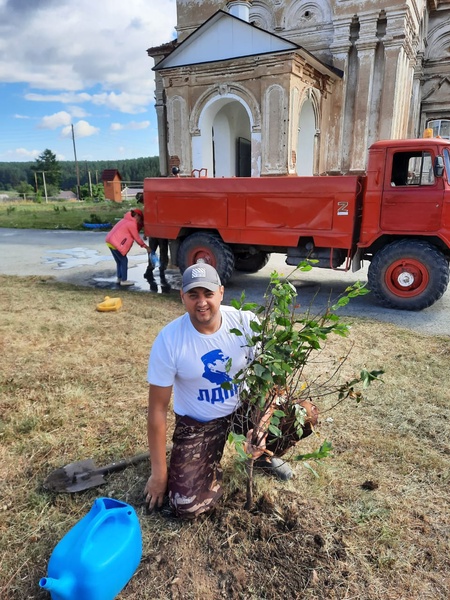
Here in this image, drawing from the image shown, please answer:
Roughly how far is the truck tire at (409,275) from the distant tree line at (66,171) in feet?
237

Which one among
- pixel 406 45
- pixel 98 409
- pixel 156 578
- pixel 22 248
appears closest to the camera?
pixel 156 578

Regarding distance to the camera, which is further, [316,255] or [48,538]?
[316,255]

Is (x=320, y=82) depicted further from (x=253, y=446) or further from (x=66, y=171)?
(x=66, y=171)

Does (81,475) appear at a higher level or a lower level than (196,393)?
lower

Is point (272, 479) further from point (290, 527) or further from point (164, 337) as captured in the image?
point (164, 337)

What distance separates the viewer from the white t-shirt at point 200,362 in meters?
2.23

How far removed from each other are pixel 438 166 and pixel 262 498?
203 inches

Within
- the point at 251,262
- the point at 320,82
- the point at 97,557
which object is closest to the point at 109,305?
the point at 251,262

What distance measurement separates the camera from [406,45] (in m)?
14.6

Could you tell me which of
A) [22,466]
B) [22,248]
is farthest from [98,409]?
[22,248]

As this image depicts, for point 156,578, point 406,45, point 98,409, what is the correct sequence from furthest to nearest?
1. point 406,45
2. point 98,409
3. point 156,578

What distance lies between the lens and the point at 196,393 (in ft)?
7.81

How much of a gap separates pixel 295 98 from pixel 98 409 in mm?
11984

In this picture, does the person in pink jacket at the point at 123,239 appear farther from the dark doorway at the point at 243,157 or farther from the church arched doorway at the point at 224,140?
the dark doorway at the point at 243,157
